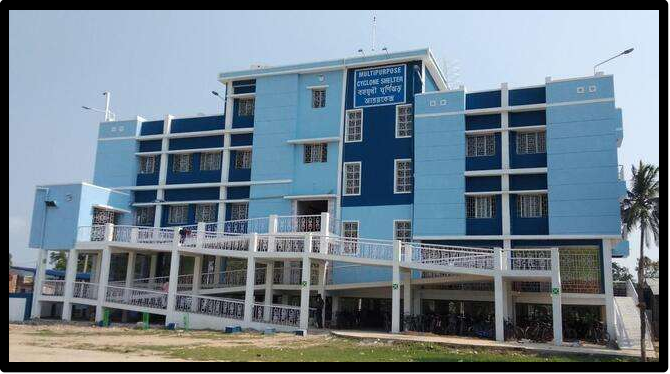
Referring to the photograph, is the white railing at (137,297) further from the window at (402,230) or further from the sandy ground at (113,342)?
the window at (402,230)

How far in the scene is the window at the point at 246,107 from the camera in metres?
31.2

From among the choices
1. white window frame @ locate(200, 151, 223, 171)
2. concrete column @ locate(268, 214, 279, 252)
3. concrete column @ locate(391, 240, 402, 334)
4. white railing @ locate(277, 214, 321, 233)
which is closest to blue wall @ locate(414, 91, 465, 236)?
concrete column @ locate(391, 240, 402, 334)

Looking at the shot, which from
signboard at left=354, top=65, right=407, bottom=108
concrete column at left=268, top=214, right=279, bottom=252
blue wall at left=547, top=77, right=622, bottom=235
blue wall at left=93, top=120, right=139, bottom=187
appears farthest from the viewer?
blue wall at left=93, top=120, right=139, bottom=187

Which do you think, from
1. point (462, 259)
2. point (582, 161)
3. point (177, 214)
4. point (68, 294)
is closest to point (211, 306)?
point (68, 294)

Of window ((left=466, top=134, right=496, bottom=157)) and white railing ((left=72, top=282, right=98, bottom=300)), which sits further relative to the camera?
window ((left=466, top=134, right=496, bottom=157))

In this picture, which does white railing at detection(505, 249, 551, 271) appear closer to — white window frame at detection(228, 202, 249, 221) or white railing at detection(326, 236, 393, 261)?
white railing at detection(326, 236, 393, 261)

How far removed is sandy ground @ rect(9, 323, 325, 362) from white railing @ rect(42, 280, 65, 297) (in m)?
3.34

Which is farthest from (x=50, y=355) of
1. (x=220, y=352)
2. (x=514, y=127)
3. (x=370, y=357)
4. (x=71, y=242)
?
(x=514, y=127)

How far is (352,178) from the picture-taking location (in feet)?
93.9

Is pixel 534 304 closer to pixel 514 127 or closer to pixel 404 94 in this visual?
pixel 514 127

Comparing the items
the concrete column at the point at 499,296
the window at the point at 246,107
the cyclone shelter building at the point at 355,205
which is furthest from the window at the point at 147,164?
the concrete column at the point at 499,296

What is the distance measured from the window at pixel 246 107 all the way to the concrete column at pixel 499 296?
14815 millimetres

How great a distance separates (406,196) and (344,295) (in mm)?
5117

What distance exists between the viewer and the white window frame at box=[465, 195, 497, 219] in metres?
26.3
